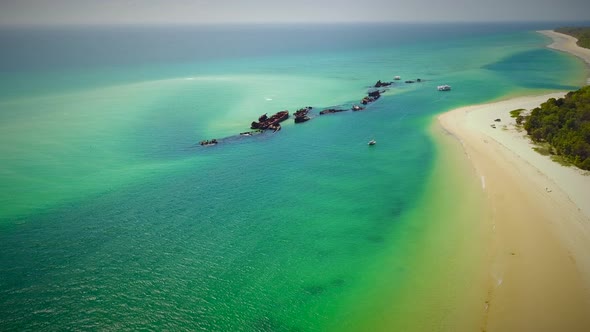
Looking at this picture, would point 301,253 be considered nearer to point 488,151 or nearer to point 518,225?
point 518,225

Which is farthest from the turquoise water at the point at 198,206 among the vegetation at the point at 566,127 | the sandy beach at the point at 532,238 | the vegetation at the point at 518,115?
the vegetation at the point at 566,127

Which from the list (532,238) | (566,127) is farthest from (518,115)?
(532,238)

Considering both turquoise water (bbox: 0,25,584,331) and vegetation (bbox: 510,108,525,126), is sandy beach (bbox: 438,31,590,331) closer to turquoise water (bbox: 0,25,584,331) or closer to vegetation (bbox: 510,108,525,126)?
turquoise water (bbox: 0,25,584,331)

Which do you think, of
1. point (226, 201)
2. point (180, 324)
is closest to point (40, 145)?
point (226, 201)

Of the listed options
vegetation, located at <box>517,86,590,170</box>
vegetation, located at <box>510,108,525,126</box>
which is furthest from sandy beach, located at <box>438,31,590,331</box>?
vegetation, located at <box>510,108,525,126</box>

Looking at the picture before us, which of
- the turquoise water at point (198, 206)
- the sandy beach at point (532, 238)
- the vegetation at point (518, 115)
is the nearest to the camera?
the sandy beach at point (532, 238)

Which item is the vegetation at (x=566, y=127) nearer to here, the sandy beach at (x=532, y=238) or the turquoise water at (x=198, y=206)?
the sandy beach at (x=532, y=238)
